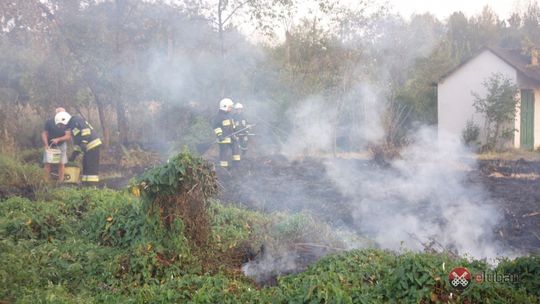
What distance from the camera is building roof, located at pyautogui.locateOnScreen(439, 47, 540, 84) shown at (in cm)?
1731

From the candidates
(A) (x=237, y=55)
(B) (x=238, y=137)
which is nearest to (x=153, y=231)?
(B) (x=238, y=137)

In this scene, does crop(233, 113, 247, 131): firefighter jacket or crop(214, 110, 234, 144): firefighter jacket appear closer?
crop(214, 110, 234, 144): firefighter jacket

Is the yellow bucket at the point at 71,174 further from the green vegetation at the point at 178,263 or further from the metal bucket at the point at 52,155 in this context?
the green vegetation at the point at 178,263

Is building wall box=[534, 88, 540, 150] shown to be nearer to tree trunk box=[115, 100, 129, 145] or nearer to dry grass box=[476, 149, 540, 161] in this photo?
dry grass box=[476, 149, 540, 161]

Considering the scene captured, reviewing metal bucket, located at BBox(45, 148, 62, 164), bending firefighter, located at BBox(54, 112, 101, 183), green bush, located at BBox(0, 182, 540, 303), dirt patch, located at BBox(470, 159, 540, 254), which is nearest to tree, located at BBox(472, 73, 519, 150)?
dirt patch, located at BBox(470, 159, 540, 254)

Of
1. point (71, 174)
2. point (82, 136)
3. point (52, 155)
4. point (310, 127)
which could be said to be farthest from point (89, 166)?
point (310, 127)

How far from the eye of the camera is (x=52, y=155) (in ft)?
35.9

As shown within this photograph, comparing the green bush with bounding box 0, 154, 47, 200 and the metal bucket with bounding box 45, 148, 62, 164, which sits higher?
the metal bucket with bounding box 45, 148, 62, 164

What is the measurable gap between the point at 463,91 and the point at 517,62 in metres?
1.99

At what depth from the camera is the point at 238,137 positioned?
14117 millimetres

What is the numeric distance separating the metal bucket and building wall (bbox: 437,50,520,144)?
13521 mm

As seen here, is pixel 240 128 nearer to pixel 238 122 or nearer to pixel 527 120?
pixel 238 122

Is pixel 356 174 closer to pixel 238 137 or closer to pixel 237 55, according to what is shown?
pixel 238 137

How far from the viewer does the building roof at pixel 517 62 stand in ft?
56.8
